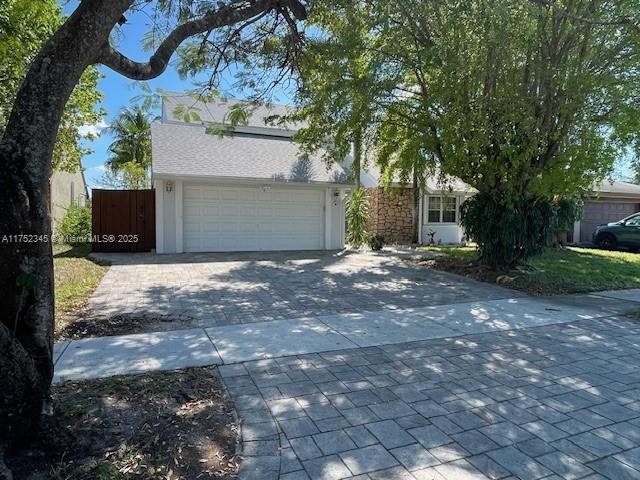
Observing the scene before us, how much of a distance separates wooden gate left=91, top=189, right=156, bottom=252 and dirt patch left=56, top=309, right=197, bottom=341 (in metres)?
7.93

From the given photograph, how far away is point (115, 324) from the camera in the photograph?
18.4 ft

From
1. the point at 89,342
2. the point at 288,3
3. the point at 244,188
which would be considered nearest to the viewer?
the point at 89,342

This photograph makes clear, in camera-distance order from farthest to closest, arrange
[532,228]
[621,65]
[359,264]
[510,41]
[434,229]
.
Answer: [434,229]
[359,264]
[532,228]
[621,65]
[510,41]

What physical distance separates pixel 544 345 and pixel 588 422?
192 centimetres

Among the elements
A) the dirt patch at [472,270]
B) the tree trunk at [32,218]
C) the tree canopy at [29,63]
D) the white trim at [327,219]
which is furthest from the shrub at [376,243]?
the tree trunk at [32,218]

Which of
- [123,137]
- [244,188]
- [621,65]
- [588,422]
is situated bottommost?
[588,422]

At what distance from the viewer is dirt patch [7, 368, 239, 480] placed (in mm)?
2531

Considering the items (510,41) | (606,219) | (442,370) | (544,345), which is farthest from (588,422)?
(606,219)

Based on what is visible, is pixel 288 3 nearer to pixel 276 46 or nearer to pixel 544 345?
pixel 276 46

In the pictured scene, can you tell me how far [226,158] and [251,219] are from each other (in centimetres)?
218

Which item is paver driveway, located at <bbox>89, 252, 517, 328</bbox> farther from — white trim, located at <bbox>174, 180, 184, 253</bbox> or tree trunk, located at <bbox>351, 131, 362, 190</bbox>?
tree trunk, located at <bbox>351, 131, 362, 190</bbox>

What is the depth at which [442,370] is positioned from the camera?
424cm

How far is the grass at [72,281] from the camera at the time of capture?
6.14 m

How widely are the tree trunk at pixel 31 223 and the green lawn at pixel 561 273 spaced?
814 cm
